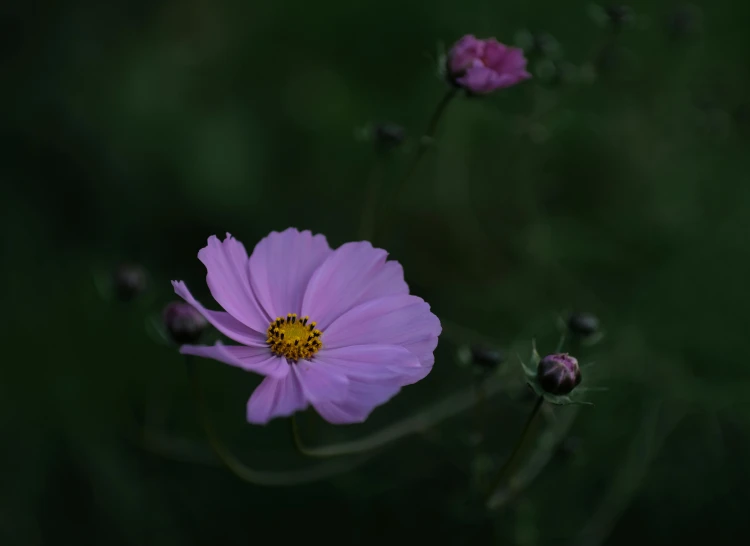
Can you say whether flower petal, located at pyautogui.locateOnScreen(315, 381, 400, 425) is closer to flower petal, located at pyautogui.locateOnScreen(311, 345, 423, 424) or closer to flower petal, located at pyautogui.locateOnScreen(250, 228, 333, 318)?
flower petal, located at pyautogui.locateOnScreen(311, 345, 423, 424)

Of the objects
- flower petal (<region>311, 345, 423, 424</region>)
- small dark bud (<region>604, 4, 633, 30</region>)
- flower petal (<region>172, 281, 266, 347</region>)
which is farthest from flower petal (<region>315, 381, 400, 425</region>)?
small dark bud (<region>604, 4, 633, 30</region>)

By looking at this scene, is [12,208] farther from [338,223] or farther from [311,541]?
[311,541]

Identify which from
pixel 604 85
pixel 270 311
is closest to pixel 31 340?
pixel 270 311

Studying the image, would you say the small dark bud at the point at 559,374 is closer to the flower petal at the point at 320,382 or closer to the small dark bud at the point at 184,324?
the flower petal at the point at 320,382

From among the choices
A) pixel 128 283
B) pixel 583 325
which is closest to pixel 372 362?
pixel 583 325

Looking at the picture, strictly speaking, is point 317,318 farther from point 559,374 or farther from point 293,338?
point 559,374
